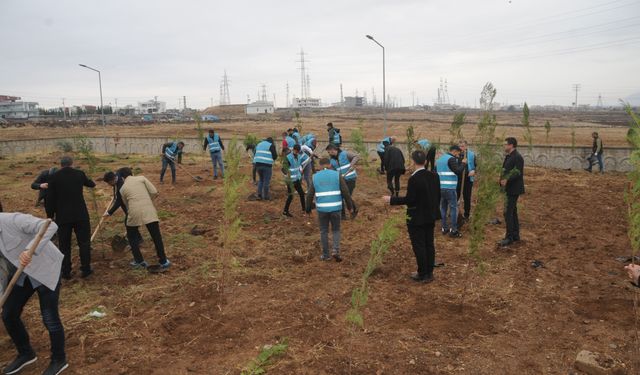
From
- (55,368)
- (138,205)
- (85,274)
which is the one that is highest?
(138,205)

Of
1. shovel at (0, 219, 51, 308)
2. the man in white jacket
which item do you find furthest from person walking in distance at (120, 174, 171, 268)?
shovel at (0, 219, 51, 308)

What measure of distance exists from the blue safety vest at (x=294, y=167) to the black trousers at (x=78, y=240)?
15.7 ft

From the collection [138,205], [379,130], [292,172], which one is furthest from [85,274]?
[379,130]

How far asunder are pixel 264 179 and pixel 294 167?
1.92 meters

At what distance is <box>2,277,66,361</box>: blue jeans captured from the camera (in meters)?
4.37

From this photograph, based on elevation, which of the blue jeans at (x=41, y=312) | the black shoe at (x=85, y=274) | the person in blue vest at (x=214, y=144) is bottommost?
the black shoe at (x=85, y=274)

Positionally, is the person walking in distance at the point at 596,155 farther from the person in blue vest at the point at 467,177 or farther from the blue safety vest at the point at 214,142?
the blue safety vest at the point at 214,142

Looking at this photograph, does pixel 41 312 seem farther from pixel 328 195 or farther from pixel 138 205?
pixel 328 195

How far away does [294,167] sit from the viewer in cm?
1071

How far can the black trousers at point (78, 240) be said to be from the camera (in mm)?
6818

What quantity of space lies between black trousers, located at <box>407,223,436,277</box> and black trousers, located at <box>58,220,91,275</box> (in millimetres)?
4908

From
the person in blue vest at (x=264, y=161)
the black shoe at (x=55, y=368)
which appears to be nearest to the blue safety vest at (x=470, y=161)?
the person in blue vest at (x=264, y=161)

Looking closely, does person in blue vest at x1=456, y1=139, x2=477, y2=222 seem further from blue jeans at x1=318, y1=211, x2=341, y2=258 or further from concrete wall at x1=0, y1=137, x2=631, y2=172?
concrete wall at x1=0, y1=137, x2=631, y2=172

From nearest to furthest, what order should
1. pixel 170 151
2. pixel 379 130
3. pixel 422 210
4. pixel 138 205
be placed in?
pixel 422 210 < pixel 138 205 < pixel 170 151 < pixel 379 130
